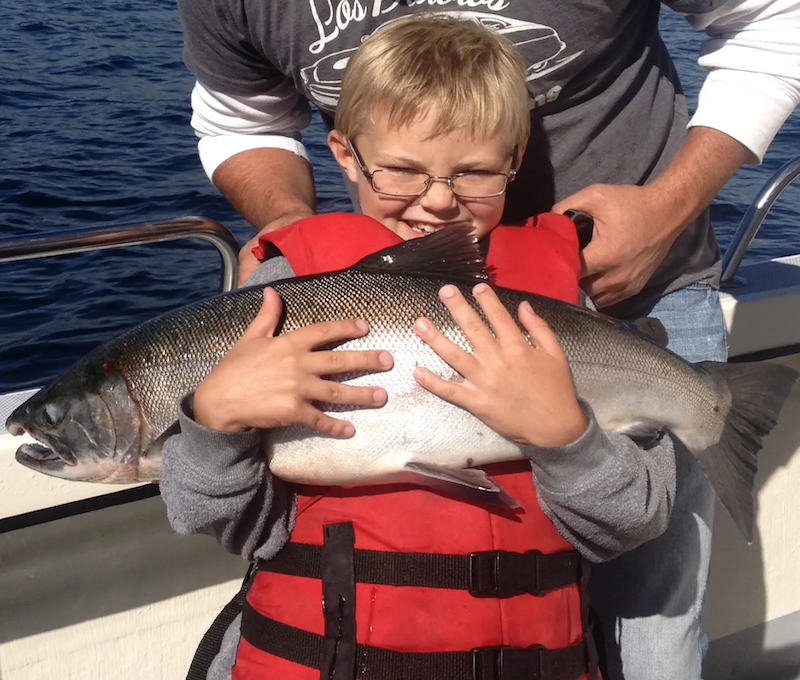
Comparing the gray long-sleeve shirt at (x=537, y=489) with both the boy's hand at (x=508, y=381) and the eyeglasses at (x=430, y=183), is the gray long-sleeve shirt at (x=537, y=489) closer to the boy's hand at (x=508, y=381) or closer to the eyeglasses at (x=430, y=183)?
the boy's hand at (x=508, y=381)

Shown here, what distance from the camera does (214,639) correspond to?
2445 mm

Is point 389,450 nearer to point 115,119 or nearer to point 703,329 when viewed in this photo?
point 703,329

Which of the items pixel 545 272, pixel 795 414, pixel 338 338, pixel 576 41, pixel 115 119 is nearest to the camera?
pixel 338 338

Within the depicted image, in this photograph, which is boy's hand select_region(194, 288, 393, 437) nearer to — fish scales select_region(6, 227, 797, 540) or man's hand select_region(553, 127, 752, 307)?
fish scales select_region(6, 227, 797, 540)

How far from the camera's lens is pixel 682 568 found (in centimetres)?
277

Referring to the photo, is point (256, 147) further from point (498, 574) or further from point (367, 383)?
point (498, 574)

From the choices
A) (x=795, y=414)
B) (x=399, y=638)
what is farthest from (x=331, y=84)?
(x=795, y=414)

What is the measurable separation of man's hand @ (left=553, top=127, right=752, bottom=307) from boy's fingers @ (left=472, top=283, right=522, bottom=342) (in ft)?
1.77

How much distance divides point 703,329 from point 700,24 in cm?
90

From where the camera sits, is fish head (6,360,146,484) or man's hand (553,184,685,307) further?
man's hand (553,184,685,307)

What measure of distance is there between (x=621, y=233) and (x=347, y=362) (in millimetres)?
951

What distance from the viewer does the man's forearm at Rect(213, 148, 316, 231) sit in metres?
3.07

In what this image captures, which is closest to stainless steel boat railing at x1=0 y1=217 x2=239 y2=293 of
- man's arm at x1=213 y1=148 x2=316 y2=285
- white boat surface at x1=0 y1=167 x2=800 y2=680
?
man's arm at x1=213 y1=148 x2=316 y2=285

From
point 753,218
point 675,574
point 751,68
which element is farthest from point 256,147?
point 675,574
